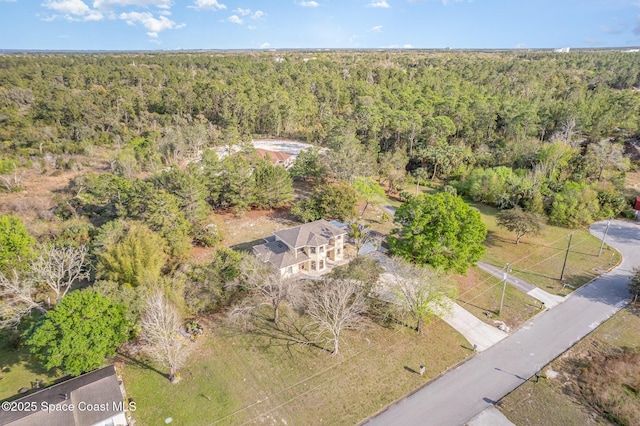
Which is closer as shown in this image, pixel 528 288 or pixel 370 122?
pixel 528 288

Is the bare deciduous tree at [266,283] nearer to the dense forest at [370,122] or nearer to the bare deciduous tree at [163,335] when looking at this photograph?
the bare deciduous tree at [163,335]

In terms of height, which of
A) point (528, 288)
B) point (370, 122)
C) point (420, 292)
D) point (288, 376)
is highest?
point (370, 122)

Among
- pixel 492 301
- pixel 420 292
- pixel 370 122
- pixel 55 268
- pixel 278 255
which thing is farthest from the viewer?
pixel 370 122

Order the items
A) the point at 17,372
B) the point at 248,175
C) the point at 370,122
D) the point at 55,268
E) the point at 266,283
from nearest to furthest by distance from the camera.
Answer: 1. the point at 17,372
2. the point at 266,283
3. the point at 55,268
4. the point at 248,175
5. the point at 370,122

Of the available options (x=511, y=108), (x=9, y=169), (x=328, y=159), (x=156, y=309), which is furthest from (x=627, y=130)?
(x=9, y=169)

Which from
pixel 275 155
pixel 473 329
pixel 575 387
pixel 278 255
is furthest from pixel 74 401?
pixel 275 155

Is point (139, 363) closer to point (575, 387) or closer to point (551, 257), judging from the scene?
point (575, 387)

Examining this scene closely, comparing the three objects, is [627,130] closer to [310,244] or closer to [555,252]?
[555,252]

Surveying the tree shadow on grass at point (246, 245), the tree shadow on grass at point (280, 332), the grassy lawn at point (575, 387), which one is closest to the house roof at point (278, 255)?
the tree shadow on grass at point (246, 245)
